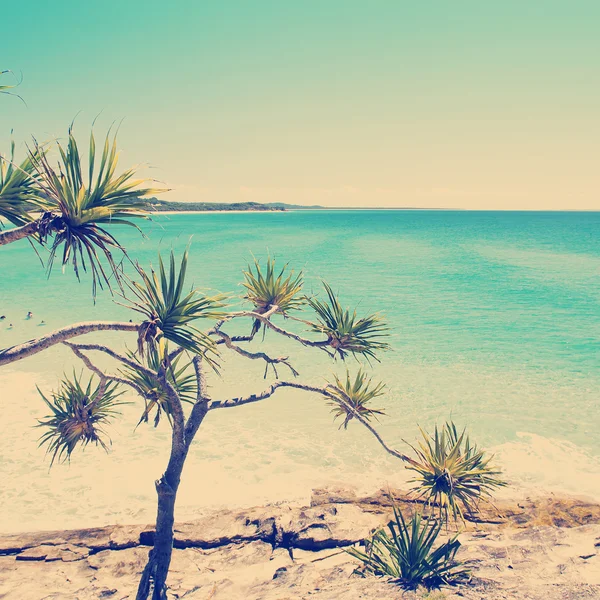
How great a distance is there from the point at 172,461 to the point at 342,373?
894 centimetres

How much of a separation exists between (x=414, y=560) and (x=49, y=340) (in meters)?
3.96

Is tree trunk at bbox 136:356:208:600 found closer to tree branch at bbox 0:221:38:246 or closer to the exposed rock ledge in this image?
the exposed rock ledge

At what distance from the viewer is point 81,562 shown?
548 centimetres

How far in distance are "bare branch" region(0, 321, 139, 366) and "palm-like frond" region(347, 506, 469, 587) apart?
326cm

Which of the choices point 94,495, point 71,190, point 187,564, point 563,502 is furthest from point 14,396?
point 563,502

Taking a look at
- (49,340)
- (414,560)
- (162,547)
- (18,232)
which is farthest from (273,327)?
(414,560)

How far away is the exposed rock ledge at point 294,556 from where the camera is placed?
466 centimetres

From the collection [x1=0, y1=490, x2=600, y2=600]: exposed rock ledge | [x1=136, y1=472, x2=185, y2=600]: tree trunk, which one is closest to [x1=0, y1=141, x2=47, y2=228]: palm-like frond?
[x1=136, y1=472, x2=185, y2=600]: tree trunk

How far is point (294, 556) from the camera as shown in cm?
558

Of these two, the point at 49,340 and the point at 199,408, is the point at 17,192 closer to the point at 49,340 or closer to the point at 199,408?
the point at 49,340

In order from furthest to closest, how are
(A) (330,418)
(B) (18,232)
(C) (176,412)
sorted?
(A) (330,418)
(C) (176,412)
(B) (18,232)

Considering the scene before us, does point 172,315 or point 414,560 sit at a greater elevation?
point 172,315

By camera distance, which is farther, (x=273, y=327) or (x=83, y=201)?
(x=273, y=327)

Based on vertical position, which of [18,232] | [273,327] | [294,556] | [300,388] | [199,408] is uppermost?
[18,232]
